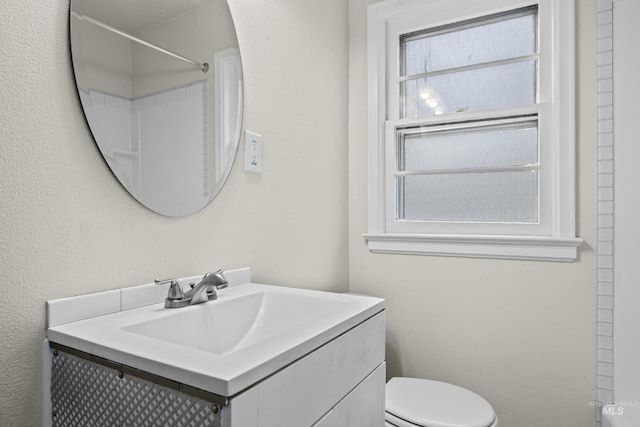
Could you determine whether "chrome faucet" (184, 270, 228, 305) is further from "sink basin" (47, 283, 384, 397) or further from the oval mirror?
the oval mirror

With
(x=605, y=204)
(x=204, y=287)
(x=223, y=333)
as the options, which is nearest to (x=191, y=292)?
(x=204, y=287)

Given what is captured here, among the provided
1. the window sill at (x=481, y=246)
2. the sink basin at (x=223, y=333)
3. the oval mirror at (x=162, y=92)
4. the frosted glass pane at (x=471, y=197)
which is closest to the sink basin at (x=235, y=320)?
the sink basin at (x=223, y=333)

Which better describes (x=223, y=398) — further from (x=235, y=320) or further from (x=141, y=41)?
(x=141, y=41)

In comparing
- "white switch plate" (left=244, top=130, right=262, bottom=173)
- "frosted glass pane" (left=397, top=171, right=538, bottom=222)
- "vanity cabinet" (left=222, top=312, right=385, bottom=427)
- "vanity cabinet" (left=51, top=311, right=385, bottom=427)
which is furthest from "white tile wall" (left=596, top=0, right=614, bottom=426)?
"white switch plate" (left=244, top=130, right=262, bottom=173)

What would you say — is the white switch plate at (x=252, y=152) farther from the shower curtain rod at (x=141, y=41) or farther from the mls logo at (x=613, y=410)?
the mls logo at (x=613, y=410)

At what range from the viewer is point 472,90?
5.71 feet

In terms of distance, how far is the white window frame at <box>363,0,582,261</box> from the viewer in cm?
150

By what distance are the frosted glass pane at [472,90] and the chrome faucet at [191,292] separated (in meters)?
1.32

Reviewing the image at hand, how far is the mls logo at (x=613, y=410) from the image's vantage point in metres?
1.38

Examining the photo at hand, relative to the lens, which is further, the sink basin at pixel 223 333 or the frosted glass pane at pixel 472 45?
the frosted glass pane at pixel 472 45

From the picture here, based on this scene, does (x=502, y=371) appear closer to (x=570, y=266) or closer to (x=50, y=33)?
(x=570, y=266)

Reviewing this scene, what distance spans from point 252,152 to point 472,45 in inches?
46.8

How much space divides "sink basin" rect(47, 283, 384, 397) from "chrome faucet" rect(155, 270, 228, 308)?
0.8 inches

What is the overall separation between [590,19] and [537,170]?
60 centimetres
